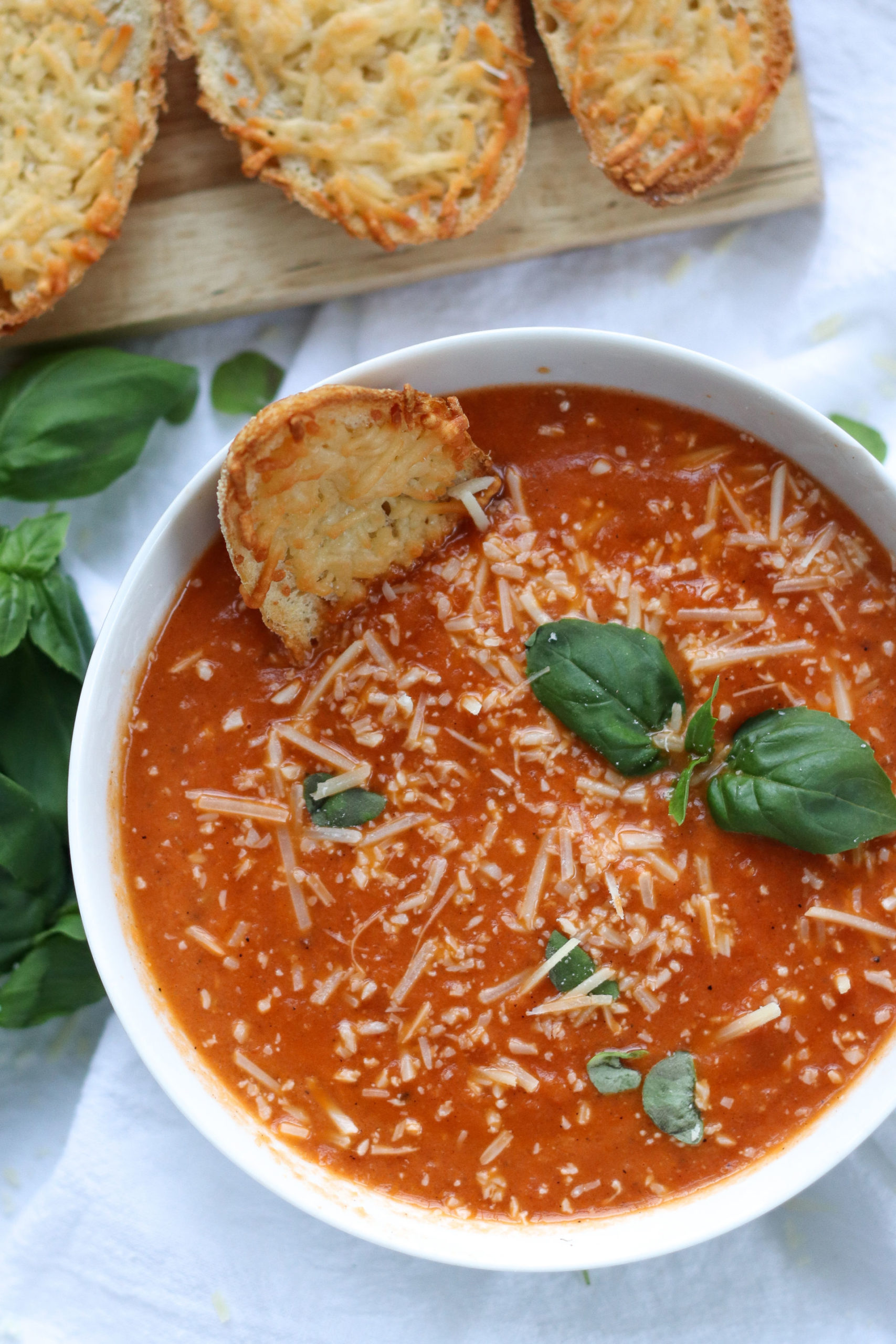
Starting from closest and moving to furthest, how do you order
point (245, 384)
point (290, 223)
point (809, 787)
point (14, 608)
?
point (809, 787) < point (14, 608) < point (290, 223) < point (245, 384)

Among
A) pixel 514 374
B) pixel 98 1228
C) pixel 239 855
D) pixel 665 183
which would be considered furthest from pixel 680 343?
pixel 98 1228

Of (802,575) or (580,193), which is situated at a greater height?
(580,193)

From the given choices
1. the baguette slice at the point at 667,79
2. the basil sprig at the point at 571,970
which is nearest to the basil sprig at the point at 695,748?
the basil sprig at the point at 571,970

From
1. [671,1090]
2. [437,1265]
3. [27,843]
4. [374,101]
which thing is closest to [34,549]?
[27,843]

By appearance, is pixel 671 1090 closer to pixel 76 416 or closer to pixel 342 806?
pixel 342 806

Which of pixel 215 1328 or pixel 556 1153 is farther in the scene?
pixel 215 1328

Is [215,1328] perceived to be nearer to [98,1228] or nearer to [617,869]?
[98,1228]

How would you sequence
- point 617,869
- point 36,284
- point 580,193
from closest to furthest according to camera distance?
point 617,869
point 36,284
point 580,193

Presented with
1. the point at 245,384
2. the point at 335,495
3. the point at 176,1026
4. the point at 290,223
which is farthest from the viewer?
the point at 245,384
